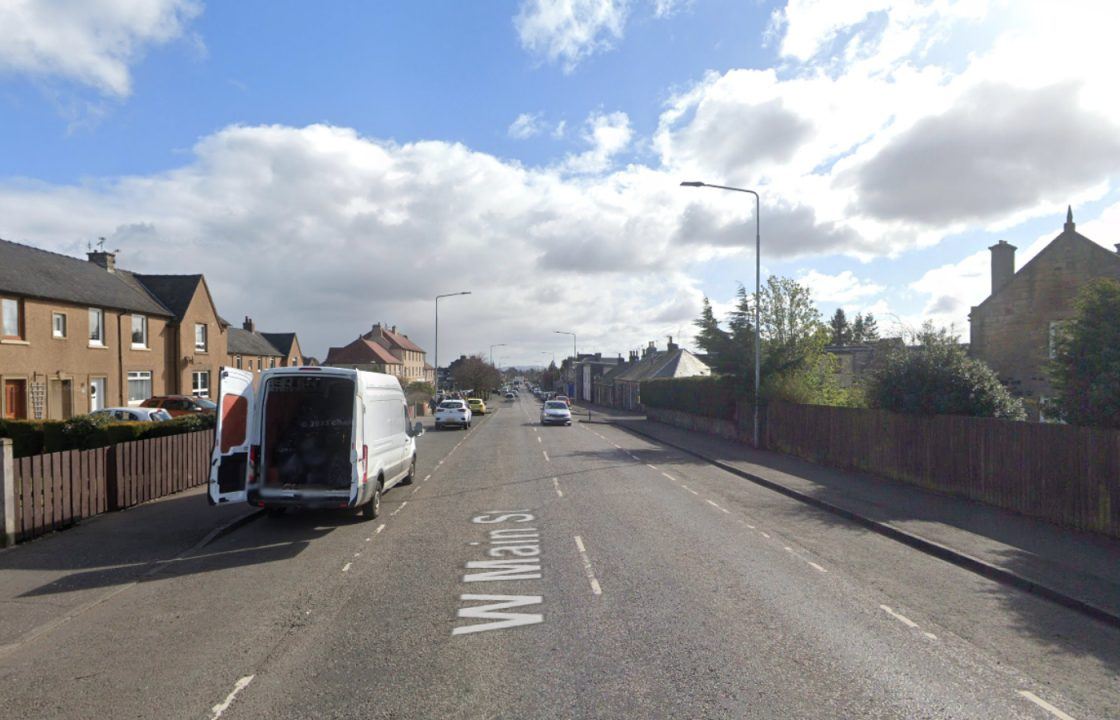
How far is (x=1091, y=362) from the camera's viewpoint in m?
12.1

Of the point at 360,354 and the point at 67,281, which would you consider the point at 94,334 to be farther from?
the point at 360,354

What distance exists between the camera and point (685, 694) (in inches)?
198

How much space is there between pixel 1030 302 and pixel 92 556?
29.3 metres

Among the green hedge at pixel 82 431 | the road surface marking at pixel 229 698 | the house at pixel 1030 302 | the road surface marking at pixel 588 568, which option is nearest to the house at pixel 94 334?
the green hedge at pixel 82 431

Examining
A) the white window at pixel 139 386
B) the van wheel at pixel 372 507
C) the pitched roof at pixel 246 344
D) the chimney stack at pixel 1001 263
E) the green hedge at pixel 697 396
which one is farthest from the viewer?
the pitched roof at pixel 246 344

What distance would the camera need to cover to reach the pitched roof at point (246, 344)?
166 ft

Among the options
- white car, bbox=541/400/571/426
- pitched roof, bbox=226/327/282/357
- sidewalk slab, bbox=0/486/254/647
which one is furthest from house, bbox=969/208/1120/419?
pitched roof, bbox=226/327/282/357

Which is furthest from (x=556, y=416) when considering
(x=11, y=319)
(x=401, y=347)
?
(x=401, y=347)

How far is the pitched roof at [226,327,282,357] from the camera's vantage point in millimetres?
50638

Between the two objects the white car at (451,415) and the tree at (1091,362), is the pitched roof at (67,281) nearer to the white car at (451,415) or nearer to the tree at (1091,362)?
the white car at (451,415)

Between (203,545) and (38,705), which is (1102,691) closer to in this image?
(38,705)

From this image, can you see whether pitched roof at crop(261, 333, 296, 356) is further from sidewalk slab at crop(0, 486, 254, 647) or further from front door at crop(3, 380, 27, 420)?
sidewalk slab at crop(0, 486, 254, 647)

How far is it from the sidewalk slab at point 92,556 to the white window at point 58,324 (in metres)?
17.5

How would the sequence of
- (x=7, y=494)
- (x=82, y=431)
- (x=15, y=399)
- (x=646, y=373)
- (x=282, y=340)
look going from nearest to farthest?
1. (x=7, y=494)
2. (x=82, y=431)
3. (x=15, y=399)
4. (x=646, y=373)
5. (x=282, y=340)
